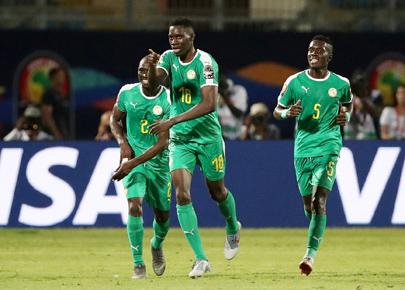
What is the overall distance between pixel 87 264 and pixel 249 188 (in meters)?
5.41

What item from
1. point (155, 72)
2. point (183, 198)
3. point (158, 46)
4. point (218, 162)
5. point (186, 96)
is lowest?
point (158, 46)

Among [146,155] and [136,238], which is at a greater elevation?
[146,155]

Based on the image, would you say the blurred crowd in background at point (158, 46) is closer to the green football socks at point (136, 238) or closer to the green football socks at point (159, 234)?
the green football socks at point (159, 234)

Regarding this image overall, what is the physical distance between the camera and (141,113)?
13156mm

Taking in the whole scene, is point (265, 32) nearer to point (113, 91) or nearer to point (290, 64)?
point (290, 64)

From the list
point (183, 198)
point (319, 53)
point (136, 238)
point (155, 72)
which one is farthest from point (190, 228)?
point (319, 53)

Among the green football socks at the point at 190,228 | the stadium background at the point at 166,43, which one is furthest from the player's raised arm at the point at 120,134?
the stadium background at the point at 166,43

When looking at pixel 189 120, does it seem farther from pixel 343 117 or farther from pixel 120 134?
pixel 343 117

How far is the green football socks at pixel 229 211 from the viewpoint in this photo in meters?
13.6

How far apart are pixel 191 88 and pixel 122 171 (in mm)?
1032

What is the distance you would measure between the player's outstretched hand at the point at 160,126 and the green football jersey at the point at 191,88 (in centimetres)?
43

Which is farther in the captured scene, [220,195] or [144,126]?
[220,195]

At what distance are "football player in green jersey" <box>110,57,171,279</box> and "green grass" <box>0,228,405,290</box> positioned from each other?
0.37m

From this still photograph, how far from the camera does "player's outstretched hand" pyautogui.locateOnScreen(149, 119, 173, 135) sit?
40.6ft
